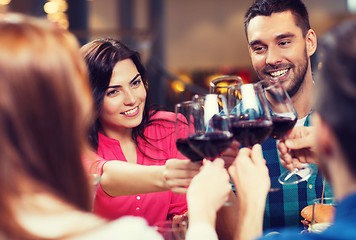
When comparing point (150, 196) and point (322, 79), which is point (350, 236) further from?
point (150, 196)

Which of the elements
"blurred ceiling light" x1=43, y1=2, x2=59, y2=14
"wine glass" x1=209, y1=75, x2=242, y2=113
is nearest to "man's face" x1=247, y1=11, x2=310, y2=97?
"wine glass" x1=209, y1=75, x2=242, y2=113

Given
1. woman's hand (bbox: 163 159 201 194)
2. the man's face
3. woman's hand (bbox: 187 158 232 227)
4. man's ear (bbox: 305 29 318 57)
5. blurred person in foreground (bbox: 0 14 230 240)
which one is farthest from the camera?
man's ear (bbox: 305 29 318 57)

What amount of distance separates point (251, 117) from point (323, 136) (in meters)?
0.56

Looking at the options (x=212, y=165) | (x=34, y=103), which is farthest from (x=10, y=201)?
(x=212, y=165)

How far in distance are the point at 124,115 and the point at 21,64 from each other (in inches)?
59.1

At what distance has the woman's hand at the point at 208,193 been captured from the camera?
1.12m

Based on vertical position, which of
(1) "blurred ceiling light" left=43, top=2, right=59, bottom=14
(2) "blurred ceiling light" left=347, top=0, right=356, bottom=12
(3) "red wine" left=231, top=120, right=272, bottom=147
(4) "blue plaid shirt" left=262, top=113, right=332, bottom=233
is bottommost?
(4) "blue plaid shirt" left=262, top=113, right=332, bottom=233

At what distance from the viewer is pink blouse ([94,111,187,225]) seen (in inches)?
86.1

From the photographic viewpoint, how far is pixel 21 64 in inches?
31.1

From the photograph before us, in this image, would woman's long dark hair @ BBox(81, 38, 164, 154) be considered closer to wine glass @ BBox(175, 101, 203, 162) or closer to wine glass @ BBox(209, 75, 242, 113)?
wine glass @ BBox(209, 75, 242, 113)

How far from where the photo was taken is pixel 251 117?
4.66 ft

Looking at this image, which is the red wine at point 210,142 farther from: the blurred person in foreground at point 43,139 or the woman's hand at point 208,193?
the blurred person in foreground at point 43,139

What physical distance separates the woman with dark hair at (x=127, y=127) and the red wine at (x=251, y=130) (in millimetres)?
781

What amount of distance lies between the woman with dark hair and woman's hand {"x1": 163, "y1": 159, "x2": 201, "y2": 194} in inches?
20.6
